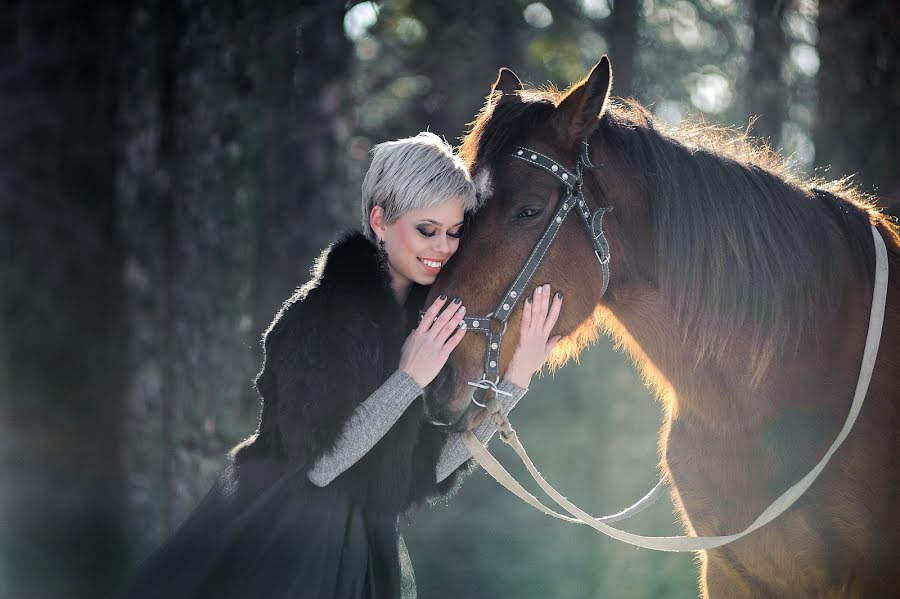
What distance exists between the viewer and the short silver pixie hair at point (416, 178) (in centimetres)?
248

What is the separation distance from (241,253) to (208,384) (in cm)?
81

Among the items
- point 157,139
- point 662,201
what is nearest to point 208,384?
point 157,139

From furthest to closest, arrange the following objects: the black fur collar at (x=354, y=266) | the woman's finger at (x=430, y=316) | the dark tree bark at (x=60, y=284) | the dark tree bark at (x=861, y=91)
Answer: the dark tree bark at (x=60, y=284), the dark tree bark at (x=861, y=91), the black fur collar at (x=354, y=266), the woman's finger at (x=430, y=316)

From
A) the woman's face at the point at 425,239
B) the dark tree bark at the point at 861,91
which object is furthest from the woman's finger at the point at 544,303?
the dark tree bark at the point at 861,91

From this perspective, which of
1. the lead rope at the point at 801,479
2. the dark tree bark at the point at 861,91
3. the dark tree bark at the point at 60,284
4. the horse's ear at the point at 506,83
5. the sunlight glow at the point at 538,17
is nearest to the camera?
the lead rope at the point at 801,479

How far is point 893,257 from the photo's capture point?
8.54 feet

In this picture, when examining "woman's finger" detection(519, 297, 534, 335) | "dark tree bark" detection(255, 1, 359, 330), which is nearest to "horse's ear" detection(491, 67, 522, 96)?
"woman's finger" detection(519, 297, 534, 335)

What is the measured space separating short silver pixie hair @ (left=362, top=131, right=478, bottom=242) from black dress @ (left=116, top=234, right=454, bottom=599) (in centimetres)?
17

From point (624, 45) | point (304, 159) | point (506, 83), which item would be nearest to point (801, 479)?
point (506, 83)

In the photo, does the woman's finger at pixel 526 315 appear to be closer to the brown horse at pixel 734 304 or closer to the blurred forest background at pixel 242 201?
the brown horse at pixel 734 304

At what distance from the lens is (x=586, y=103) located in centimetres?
244

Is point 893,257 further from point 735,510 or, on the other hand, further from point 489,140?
point 489,140

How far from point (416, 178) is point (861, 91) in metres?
4.16

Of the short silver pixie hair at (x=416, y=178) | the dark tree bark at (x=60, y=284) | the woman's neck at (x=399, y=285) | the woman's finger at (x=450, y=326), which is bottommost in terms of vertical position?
the dark tree bark at (x=60, y=284)
